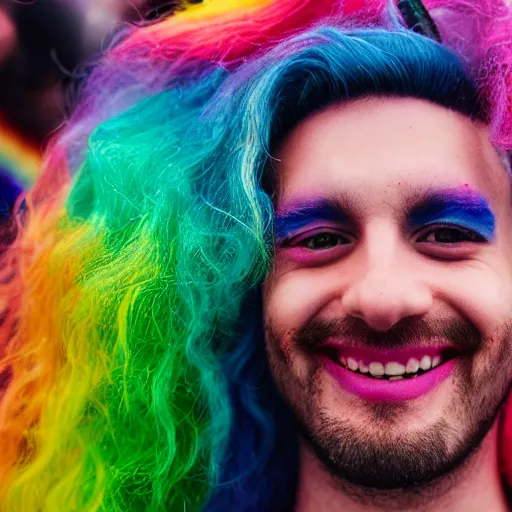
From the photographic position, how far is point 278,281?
1.35 metres

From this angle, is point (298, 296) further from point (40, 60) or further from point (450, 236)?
point (40, 60)

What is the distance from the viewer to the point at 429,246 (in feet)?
4.18

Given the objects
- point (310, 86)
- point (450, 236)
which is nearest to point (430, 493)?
point (450, 236)

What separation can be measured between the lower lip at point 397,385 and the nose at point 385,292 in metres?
0.11

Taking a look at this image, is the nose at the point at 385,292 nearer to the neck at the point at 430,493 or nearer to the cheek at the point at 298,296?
the cheek at the point at 298,296

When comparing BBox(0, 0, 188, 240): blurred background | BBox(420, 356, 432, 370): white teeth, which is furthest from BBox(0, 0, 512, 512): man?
BBox(0, 0, 188, 240): blurred background

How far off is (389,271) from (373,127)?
293 mm

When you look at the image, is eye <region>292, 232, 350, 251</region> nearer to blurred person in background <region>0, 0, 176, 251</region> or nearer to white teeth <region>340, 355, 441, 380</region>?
white teeth <region>340, 355, 441, 380</region>

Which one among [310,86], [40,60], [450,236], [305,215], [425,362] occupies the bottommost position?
[425,362]

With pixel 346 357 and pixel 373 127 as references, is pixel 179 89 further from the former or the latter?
pixel 346 357

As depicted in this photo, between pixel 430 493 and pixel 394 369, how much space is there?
0.26 meters

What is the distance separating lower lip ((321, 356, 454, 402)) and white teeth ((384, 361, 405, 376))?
0.6 inches

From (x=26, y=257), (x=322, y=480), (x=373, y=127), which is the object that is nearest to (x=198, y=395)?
(x=322, y=480)

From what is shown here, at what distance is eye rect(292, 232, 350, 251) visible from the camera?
1318 mm
